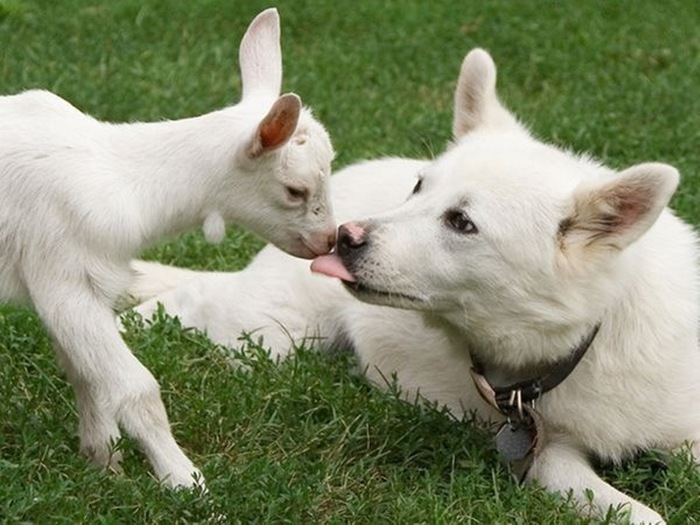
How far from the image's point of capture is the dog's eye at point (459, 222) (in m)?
5.41

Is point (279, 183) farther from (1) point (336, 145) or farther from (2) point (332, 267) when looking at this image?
(1) point (336, 145)

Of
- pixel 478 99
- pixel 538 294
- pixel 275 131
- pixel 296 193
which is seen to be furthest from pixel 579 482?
pixel 275 131

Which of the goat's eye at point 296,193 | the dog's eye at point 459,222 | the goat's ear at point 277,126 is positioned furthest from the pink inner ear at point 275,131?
the dog's eye at point 459,222

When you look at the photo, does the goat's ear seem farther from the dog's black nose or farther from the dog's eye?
the dog's eye

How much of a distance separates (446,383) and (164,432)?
1.38 metres

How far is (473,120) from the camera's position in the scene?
20.1 feet

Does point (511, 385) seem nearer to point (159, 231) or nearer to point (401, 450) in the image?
point (401, 450)

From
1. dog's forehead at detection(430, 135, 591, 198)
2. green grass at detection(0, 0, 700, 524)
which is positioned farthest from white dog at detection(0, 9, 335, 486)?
dog's forehead at detection(430, 135, 591, 198)

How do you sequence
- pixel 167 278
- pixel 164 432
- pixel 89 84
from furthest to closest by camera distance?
pixel 89 84
pixel 167 278
pixel 164 432

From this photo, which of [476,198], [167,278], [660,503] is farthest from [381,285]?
[167,278]

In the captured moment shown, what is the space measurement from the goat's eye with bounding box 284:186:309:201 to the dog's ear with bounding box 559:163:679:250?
85 centimetres

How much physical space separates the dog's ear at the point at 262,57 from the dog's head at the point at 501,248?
59 centimetres

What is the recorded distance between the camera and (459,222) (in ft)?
17.8

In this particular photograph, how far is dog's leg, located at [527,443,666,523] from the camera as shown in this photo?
210 inches
